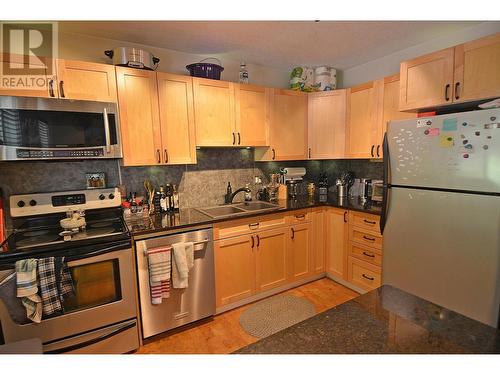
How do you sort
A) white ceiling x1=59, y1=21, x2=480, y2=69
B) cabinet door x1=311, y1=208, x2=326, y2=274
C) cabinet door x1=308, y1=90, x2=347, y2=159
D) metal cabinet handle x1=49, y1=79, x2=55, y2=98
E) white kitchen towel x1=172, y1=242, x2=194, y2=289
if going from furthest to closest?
cabinet door x1=308, y1=90, x2=347, y2=159 → cabinet door x1=311, y1=208, x2=326, y2=274 → white ceiling x1=59, y1=21, x2=480, y2=69 → white kitchen towel x1=172, y1=242, x2=194, y2=289 → metal cabinet handle x1=49, y1=79, x2=55, y2=98

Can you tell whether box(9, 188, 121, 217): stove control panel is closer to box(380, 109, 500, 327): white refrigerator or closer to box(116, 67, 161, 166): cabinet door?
box(116, 67, 161, 166): cabinet door

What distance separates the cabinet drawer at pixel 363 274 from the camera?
2.37 metres

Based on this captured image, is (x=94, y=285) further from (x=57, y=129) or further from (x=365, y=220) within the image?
(x=365, y=220)

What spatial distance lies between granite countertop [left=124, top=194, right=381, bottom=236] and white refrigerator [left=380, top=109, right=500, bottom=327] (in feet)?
1.42

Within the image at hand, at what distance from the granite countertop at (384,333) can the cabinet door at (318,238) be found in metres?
1.84

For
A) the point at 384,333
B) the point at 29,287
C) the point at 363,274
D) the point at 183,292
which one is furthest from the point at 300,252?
the point at 29,287

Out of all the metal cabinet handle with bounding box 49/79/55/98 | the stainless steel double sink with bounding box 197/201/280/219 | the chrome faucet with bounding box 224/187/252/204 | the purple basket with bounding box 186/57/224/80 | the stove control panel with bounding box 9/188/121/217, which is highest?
the purple basket with bounding box 186/57/224/80

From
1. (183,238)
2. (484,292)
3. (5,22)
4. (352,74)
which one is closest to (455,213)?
(484,292)

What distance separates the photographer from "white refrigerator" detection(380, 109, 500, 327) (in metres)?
1.50

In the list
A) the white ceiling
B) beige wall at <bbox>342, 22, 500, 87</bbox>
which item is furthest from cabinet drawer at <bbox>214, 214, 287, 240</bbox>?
beige wall at <bbox>342, 22, 500, 87</bbox>

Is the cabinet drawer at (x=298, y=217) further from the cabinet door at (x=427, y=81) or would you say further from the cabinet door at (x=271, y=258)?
the cabinet door at (x=427, y=81)

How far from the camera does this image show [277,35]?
2.19 meters

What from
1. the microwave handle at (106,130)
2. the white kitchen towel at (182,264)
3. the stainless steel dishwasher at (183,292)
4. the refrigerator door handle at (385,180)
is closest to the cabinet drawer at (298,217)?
the refrigerator door handle at (385,180)

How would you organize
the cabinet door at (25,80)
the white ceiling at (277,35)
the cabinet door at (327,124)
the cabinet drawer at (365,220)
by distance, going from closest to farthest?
the cabinet door at (25,80) < the white ceiling at (277,35) < the cabinet drawer at (365,220) < the cabinet door at (327,124)
